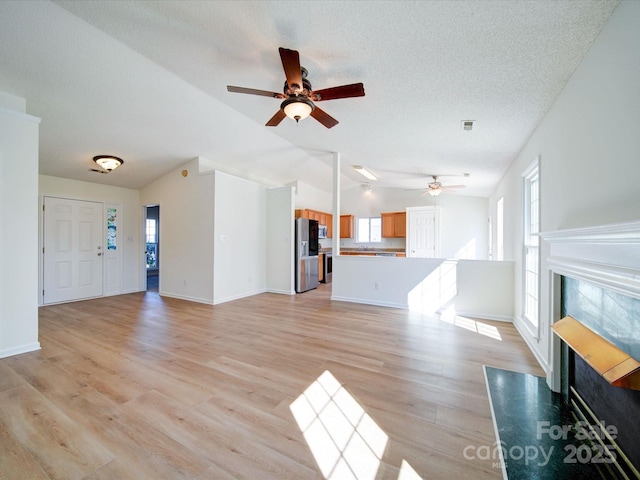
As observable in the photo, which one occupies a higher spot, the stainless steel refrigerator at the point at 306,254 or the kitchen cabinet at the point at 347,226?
the kitchen cabinet at the point at 347,226

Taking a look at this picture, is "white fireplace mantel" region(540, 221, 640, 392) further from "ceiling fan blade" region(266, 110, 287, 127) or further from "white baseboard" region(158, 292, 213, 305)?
"white baseboard" region(158, 292, 213, 305)

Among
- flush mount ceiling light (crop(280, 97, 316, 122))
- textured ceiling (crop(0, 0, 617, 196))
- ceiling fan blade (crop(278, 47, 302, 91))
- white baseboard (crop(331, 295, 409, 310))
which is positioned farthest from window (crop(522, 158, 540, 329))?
ceiling fan blade (crop(278, 47, 302, 91))

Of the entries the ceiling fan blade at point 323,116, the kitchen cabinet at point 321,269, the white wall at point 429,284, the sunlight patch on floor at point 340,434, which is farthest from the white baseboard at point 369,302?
the ceiling fan blade at point 323,116

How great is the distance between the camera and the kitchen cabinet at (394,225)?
323 inches

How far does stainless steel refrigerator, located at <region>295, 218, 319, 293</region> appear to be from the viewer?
618cm

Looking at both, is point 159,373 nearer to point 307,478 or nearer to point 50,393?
point 50,393

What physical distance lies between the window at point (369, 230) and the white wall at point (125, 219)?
6.31 meters

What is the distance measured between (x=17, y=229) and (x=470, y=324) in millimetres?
5739

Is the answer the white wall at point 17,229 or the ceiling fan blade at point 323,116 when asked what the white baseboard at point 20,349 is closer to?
the white wall at point 17,229

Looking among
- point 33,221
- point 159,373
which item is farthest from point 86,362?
point 33,221

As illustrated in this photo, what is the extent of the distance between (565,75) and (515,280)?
282cm

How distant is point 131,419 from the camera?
179cm

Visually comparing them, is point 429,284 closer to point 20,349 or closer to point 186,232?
point 186,232

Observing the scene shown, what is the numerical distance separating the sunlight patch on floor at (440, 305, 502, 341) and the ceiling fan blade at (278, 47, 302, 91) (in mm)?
3679
